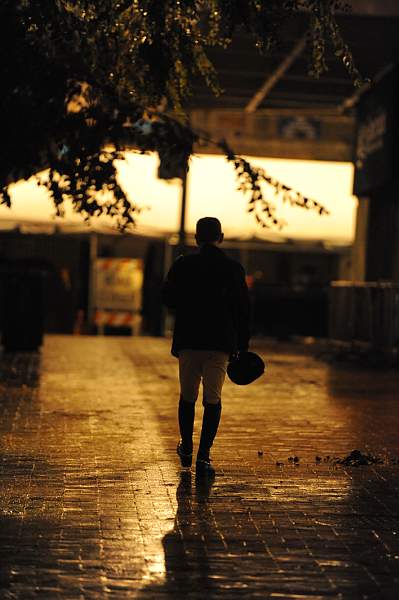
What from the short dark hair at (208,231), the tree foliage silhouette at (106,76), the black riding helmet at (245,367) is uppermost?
the tree foliage silhouette at (106,76)

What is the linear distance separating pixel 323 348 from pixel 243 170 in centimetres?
1338

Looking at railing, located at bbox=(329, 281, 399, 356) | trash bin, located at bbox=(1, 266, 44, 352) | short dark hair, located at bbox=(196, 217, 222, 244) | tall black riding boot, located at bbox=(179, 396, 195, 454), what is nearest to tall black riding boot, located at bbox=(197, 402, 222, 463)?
tall black riding boot, located at bbox=(179, 396, 195, 454)

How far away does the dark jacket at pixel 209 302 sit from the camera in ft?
28.1

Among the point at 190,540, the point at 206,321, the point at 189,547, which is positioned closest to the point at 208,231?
the point at 206,321

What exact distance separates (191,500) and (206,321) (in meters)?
1.37

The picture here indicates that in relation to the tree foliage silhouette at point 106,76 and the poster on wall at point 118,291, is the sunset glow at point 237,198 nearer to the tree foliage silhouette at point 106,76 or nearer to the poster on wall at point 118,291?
the poster on wall at point 118,291

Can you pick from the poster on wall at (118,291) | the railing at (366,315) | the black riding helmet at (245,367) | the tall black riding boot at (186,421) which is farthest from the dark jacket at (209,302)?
the poster on wall at (118,291)

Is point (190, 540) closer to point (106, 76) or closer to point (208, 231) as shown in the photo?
point (208, 231)

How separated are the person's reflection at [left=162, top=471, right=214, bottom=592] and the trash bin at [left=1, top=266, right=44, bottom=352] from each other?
12.0 metres

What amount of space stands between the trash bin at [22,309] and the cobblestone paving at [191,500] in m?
5.65

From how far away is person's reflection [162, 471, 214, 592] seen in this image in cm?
572

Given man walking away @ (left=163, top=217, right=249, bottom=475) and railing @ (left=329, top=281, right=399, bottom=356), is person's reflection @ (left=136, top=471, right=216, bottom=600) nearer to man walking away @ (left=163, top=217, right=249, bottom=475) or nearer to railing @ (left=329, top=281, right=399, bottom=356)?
man walking away @ (left=163, top=217, right=249, bottom=475)

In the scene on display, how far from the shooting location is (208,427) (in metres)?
8.66

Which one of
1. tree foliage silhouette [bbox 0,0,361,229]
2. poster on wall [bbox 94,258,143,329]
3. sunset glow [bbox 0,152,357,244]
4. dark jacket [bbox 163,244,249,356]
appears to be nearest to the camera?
dark jacket [bbox 163,244,249,356]
